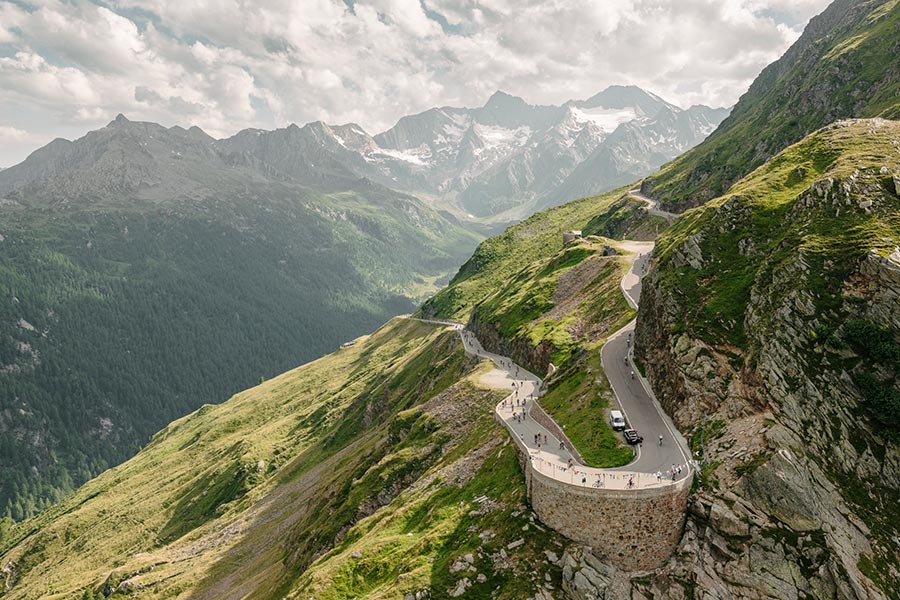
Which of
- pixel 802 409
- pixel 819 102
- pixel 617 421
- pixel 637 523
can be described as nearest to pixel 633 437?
pixel 617 421

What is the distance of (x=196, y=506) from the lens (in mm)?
139625

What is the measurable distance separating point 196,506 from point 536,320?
11356 cm

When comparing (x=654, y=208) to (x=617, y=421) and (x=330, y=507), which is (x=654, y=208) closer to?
(x=617, y=421)

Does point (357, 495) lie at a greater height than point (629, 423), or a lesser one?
lesser

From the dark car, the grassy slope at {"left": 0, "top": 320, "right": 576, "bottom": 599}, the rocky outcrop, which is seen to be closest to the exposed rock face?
the dark car

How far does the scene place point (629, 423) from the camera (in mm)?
46406

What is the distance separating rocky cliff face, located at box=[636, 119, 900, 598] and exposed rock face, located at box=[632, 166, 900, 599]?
8 cm

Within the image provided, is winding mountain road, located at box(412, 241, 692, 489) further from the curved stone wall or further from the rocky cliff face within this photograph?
the rocky cliff face

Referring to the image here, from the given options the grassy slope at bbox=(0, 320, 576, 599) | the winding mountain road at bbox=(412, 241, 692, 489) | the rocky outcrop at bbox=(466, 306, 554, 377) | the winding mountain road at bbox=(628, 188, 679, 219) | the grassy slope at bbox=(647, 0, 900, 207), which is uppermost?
the grassy slope at bbox=(647, 0, 900, 207)

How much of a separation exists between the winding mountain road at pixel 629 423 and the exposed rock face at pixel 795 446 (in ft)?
8.17

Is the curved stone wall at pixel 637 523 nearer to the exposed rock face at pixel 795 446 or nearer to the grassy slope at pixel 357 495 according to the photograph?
the exposed rock face at pixel 795 446

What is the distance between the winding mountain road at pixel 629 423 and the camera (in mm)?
38819

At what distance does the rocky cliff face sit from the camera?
3169 cm

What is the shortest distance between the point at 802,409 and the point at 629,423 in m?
14.0
